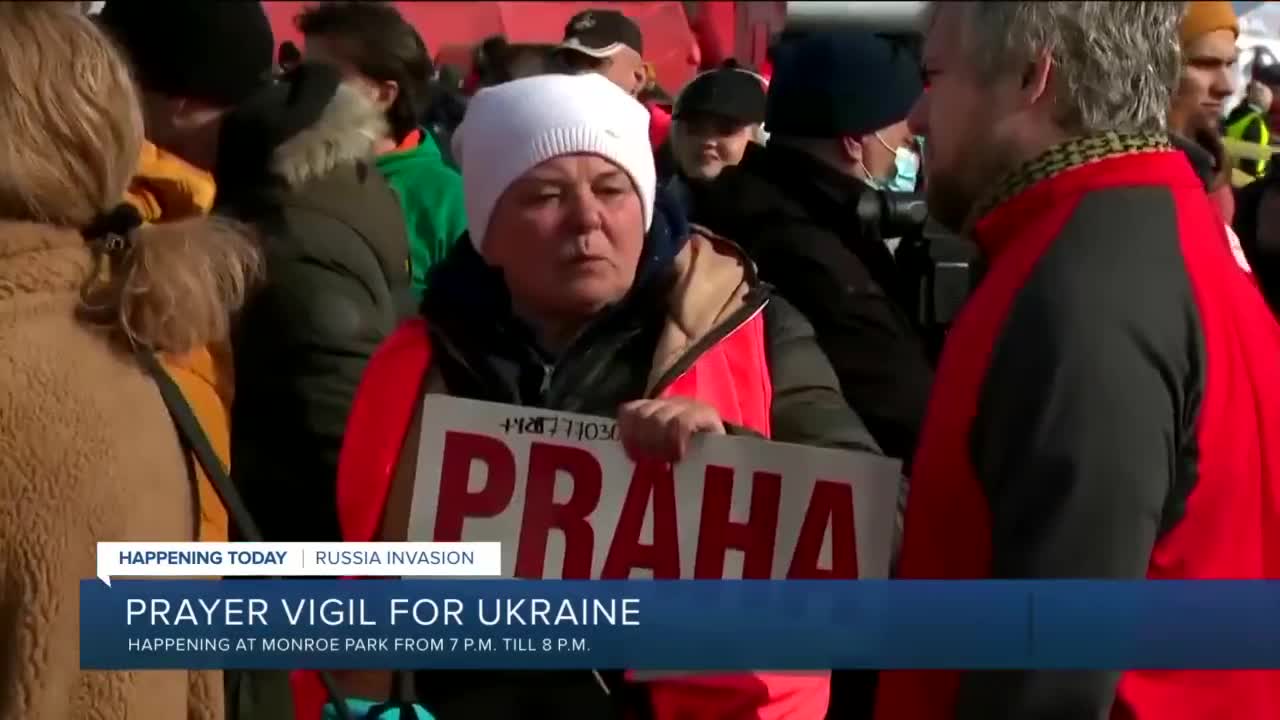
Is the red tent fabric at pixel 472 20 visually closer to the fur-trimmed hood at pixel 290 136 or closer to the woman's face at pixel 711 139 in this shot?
the woman's face at pixel 711 139

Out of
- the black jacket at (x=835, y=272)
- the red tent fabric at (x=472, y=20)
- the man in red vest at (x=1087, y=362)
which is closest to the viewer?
the man in red vest at (x=1087, y=362)

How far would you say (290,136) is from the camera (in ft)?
10.8

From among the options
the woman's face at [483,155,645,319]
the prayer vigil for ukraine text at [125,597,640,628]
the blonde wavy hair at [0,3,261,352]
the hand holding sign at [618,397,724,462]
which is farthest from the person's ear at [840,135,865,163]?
the blonde wavy hair at [0,3,261,352]

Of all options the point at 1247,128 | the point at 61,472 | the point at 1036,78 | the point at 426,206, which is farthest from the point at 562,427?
the point at 426,206

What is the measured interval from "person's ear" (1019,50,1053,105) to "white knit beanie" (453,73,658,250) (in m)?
0.75

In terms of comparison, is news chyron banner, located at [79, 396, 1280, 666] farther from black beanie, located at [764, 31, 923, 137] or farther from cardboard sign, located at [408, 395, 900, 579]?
black beanie, located at [764, 31, 923, 137]

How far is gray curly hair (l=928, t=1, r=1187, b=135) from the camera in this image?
1.63 m

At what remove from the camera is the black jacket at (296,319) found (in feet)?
10.5

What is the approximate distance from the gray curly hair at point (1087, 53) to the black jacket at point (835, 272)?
1.19 metres

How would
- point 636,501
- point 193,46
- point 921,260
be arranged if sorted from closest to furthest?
point 636,501 → point 921,260 → point 193,46

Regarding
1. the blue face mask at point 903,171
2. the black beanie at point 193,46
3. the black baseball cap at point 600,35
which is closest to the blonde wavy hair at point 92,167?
the black beanie at point 193,46

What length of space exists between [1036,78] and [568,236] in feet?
2.51

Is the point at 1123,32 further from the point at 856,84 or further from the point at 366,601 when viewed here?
the point at 856,84

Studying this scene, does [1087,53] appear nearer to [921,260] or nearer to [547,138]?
[547,138]
